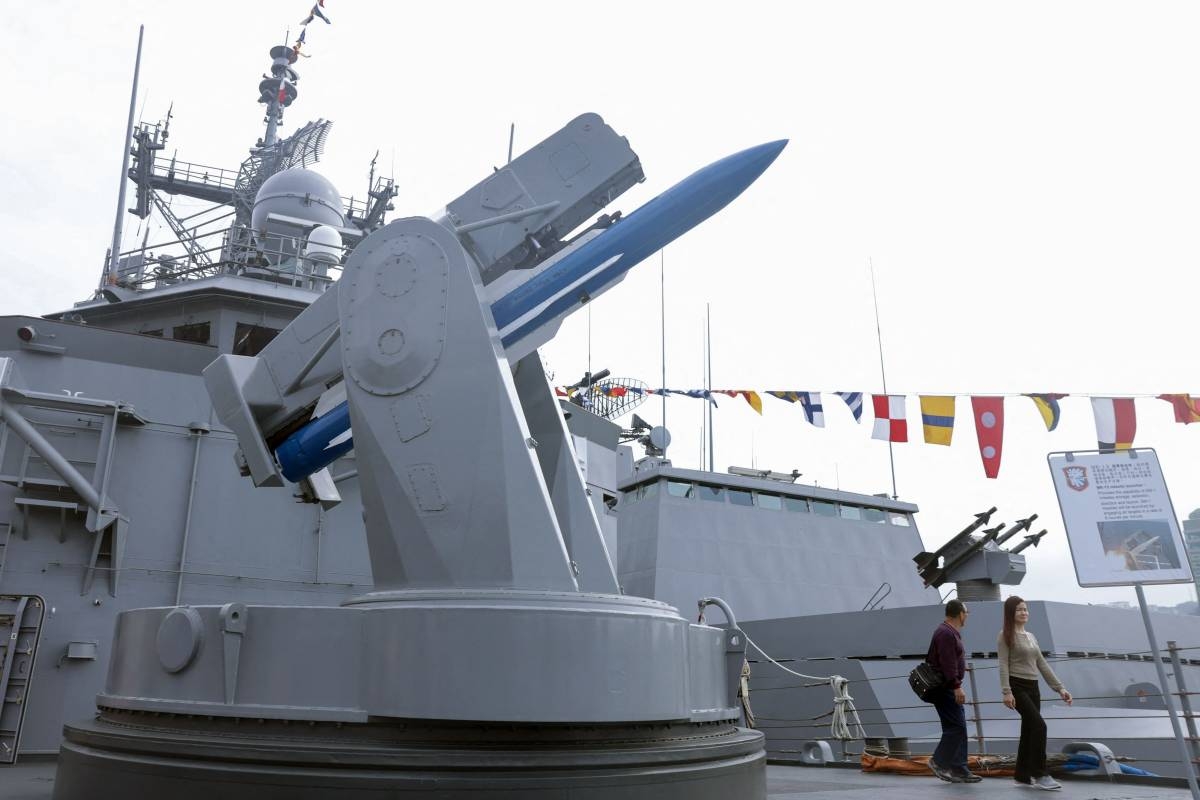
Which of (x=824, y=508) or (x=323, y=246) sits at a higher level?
(x=323, y=246)

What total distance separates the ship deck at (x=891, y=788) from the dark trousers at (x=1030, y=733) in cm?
13

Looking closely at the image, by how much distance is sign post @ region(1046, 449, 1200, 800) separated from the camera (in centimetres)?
394

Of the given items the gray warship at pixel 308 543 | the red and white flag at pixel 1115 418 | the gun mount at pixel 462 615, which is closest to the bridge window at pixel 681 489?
the gray warship at pixel 308 543

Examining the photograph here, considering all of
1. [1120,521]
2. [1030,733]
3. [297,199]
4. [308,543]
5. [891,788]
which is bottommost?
[891,788]

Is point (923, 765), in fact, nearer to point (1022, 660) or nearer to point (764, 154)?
point (1022, 660)

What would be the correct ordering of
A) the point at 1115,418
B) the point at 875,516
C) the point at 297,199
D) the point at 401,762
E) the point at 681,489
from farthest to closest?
the point at 875,516 < the point at 681,489 < the point at 297,199 < the point at 1115,418 < the point at 401,762

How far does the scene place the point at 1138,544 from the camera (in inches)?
157

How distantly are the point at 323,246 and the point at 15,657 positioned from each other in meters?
6.53

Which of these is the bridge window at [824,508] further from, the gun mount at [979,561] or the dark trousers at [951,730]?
the dark trousers at [951,730]

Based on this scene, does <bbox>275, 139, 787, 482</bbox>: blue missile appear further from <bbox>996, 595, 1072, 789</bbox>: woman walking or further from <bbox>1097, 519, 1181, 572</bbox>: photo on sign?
<bbox>996, 595, 1072, 789</bbox>: woman walking

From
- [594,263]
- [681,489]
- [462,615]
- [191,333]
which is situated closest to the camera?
[462,615]

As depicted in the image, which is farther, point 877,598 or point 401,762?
point 877,598

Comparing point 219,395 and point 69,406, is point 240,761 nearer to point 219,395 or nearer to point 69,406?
point 219,395

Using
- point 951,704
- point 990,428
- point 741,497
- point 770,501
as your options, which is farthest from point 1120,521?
point 770,501
